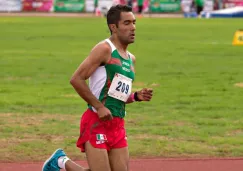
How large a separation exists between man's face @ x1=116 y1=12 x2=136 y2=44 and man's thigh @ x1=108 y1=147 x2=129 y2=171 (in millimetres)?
1087

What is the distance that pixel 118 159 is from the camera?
7707 mm

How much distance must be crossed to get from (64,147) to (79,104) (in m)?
4.44

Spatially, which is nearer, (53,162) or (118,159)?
(118,159)

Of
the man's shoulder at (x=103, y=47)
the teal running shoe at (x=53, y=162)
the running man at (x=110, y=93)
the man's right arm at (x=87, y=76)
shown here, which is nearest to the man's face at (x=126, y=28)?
the running man at (x=110, y=93)

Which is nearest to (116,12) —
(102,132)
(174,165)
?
(102,132)

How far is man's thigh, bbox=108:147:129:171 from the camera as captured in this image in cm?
770

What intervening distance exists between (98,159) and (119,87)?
731 mm

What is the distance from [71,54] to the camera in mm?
27750

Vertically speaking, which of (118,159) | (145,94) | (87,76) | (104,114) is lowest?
(118,159)

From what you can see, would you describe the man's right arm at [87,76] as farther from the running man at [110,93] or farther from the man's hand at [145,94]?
the man's hand at [145,94]

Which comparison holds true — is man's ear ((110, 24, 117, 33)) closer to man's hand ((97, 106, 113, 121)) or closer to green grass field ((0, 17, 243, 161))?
man's hand ((97, 106, 113, 121))

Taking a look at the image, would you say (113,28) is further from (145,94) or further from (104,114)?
(104,114)

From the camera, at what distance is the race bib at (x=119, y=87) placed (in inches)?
302

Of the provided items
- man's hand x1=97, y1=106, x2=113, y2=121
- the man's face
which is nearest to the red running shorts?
man's hand x1=97, y1=106, x2=113, y2=121
